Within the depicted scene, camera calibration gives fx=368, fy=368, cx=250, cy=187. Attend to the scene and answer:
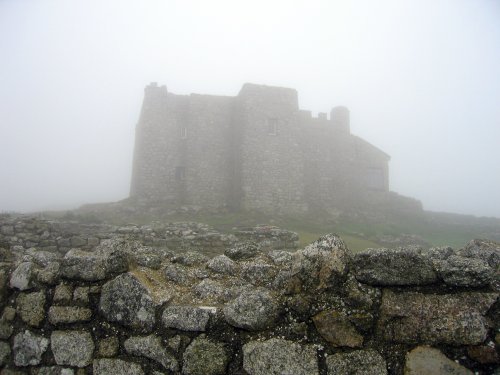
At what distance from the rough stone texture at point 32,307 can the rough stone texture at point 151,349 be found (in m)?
0.96

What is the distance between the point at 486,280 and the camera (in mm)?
2766

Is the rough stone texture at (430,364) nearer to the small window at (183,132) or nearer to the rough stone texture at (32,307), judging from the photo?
the rough stone texture at (32,307)

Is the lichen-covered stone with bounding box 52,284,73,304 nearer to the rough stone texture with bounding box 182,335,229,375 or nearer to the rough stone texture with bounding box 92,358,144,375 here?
the rough stone texture with bounding box 92,358,144,375

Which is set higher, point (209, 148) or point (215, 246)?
point (209, 148)

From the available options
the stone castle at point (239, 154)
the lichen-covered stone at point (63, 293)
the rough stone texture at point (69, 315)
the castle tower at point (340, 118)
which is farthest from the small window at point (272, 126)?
the rough stone texture at point (69, 315)

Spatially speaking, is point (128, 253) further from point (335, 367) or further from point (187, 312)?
point (335, 367)

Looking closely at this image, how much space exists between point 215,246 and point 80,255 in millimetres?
9934

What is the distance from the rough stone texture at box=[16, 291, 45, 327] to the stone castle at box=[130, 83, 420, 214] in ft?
74.3

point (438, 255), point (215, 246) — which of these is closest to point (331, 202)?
point (215, 246)

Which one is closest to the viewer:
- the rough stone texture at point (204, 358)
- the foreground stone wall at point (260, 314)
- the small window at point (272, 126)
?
the foreground stone wall at point (260, 314)

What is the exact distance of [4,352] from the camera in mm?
3479

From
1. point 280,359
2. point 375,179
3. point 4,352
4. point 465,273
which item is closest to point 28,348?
point 4,352

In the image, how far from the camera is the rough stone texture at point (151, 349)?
116 inches

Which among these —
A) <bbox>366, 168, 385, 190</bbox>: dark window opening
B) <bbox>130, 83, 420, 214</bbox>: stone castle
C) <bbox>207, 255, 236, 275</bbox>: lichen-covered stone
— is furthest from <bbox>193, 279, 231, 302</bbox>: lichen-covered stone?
<bbox>366, 168, 385, 190</bbox>: dark window opening
